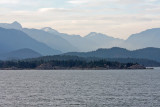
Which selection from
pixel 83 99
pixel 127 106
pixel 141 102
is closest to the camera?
pixel 127 106

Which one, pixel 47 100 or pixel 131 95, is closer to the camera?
pixel 47 100

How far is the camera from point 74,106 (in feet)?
267

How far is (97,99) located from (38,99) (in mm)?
14677

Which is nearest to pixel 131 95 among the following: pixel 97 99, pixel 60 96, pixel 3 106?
pixel 97 99

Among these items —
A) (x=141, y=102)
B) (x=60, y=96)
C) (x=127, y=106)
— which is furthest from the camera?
(x=60, y=96)

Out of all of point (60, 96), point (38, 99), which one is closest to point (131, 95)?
point (60, 96)

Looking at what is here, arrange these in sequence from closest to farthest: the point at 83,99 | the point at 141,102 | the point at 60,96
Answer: the point at 141,102 < the point at 83,99 < the point at 60,96

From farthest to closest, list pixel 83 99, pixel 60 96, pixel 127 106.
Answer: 1. pixel 60 96
2. pixel 83 99
3. pixel 127 106

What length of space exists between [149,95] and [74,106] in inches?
1101

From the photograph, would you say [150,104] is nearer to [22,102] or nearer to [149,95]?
[149,95]

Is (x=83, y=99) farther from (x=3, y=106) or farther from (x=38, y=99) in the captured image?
(x=3, y=106)

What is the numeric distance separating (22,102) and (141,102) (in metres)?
27.8

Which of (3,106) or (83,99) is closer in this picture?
(3,106)

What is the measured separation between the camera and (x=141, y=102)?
8738 cm
